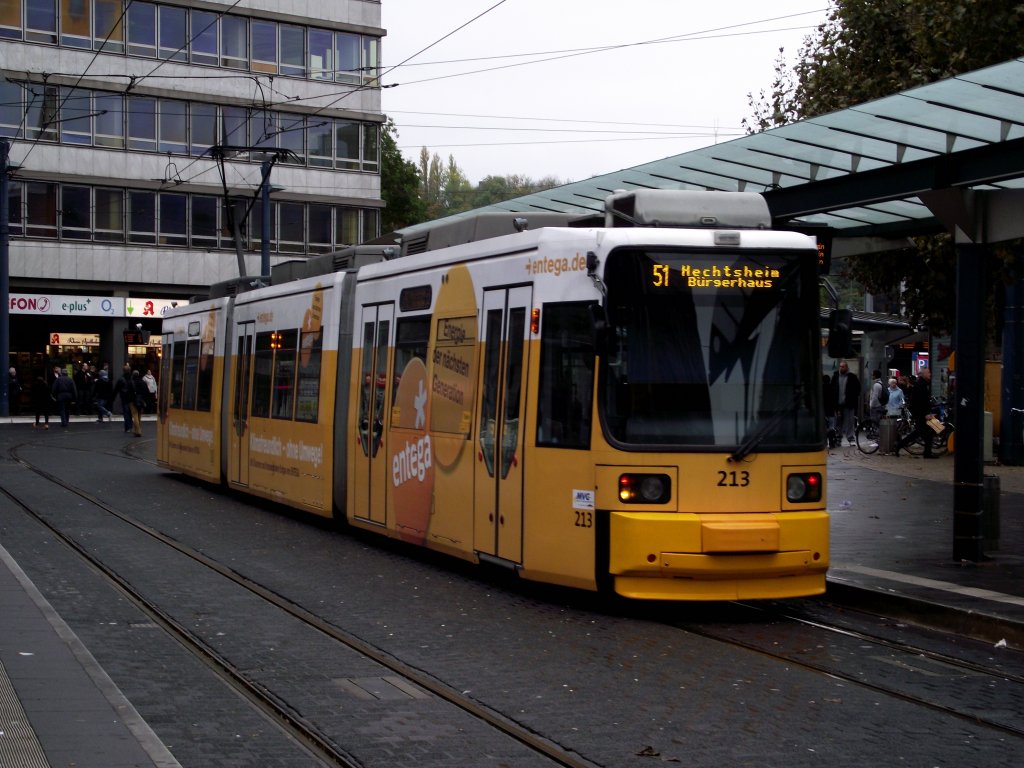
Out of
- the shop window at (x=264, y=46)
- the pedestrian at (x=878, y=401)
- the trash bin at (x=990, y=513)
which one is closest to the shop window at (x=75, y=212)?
the shop window at (x=264, y=46)

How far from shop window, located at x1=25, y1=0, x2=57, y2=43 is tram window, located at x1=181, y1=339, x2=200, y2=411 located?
28.6 m

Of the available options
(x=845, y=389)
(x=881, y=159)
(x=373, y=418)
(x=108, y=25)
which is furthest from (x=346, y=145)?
(x=881, y=159)

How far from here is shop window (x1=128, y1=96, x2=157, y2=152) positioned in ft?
161

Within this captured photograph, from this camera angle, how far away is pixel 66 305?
48.8 meters

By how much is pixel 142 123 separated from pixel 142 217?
10.5 ft

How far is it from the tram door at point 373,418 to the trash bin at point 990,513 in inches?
215

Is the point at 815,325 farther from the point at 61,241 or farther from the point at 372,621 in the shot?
the point at 61,241

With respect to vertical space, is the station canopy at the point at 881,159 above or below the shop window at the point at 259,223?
below

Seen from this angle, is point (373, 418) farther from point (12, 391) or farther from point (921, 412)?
point (12, 391)

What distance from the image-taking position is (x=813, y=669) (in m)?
8.52

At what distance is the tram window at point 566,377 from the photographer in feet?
33.9

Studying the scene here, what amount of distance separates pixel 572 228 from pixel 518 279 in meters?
0.66

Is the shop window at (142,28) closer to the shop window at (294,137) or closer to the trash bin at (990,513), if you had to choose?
the shop window at (294,137)

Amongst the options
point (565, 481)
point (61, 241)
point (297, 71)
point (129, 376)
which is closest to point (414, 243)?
point (565, 481)
